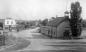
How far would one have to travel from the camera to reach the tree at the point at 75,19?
28.6 metres

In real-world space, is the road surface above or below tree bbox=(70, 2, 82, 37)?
below

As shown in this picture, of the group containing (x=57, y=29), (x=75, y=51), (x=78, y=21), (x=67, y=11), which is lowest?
(x=75, y=51)

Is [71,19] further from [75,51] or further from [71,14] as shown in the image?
[75,51]

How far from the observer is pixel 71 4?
29562 millimetres

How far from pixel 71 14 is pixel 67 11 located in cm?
176

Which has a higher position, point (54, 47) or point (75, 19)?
point (75, 19)

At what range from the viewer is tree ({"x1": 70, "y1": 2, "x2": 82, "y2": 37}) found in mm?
28566

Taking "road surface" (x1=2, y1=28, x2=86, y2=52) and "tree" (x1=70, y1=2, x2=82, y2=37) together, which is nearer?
"road surface" (x1=2, y1=28, x2=86, y2=52)

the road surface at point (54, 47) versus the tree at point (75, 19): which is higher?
the tree at point (75, 19)

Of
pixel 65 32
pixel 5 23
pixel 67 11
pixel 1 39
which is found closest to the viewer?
pixel 1 39

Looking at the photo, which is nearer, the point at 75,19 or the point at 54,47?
the point at 54,47

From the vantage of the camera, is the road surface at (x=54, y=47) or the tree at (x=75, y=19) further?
the tree at (x=75, y=19)

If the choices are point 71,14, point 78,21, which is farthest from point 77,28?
point 71,14

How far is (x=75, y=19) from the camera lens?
94.6ft
